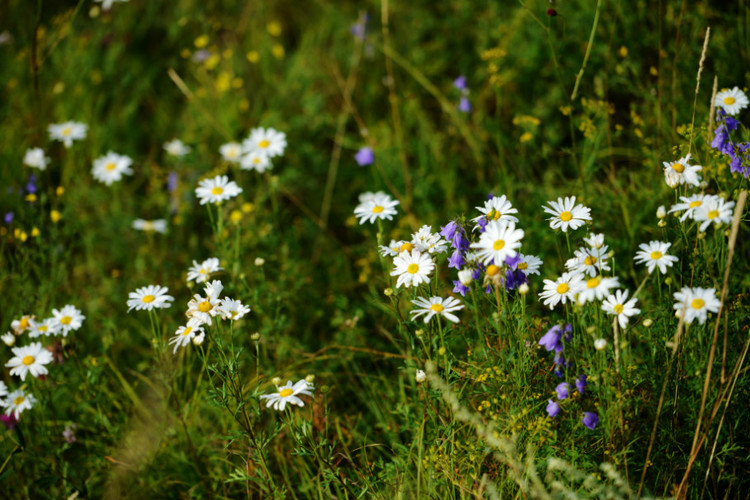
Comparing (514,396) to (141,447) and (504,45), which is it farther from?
(504,45)

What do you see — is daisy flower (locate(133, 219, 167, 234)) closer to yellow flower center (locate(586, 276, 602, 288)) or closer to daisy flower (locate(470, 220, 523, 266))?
daisy flower (locate(470, 220, 523, 266))

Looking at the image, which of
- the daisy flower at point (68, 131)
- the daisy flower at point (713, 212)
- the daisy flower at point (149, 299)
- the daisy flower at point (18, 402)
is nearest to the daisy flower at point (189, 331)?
the daisy flower at point (149, 299)

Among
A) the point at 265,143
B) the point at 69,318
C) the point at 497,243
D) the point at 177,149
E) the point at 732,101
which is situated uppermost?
the point at 177,149

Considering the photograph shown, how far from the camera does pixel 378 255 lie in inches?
90.4

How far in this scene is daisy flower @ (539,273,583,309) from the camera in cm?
167

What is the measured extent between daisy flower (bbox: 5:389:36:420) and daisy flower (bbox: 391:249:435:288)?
137 centimetres

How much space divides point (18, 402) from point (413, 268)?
1485 millimetres

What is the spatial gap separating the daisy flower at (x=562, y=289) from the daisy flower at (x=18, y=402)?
1.77 meters

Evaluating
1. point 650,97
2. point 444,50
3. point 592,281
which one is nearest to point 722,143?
point 592,281

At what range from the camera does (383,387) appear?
7.95 ft

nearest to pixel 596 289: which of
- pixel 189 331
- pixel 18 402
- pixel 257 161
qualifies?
pixel 189 331

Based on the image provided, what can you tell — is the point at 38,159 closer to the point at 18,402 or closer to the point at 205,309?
the point at 18,402

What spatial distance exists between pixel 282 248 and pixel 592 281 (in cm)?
165

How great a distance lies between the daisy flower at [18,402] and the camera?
2.02 meters
